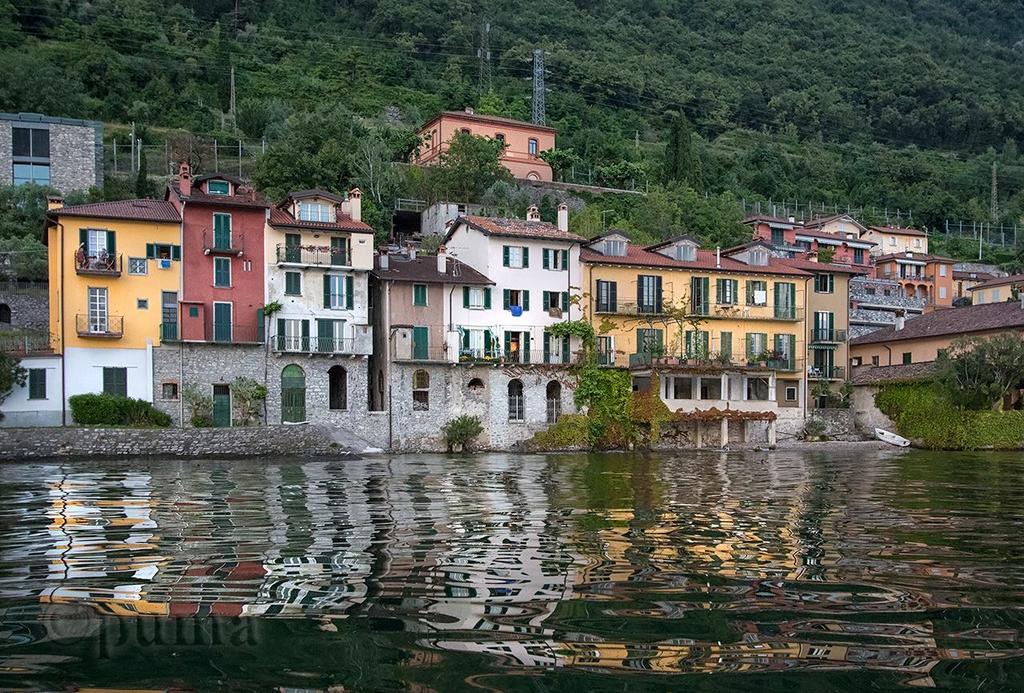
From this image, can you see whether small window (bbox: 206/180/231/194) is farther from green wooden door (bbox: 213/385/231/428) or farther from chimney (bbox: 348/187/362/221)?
green wooden door (bbox: 213/385/231/428)

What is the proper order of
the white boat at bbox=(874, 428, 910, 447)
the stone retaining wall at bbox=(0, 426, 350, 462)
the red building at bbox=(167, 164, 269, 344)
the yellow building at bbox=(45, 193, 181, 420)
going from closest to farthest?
the stone retaining wall at bbox=(0, 426, 350, 462)
the yellow building at bbox=(45, 193, 181, 420)
the red building at bbox=(167, 164, 269, 344)
the white boat at bbox=(874, 428, 910, 447)

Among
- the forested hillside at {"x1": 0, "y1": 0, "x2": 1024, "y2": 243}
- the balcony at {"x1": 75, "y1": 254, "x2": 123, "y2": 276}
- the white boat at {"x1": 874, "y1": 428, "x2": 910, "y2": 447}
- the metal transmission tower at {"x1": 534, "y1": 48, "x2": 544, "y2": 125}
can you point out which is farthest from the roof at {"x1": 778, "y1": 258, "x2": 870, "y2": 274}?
the balcony at {"x1": 75, "y1": 254, "x2": 123, "y2": 276}

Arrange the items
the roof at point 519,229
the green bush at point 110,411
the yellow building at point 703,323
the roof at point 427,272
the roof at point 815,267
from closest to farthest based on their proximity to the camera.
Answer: the green bush at point 110,411, the roof at point 427,272, the roof at point 519,229, the yellow building at point 703,323, the roof at point 815,267

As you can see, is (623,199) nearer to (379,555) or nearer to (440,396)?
(440,396)

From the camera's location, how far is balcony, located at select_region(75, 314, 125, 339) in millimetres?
46625

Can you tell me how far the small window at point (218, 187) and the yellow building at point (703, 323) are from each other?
18.8 m

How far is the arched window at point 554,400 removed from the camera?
54.2 meters

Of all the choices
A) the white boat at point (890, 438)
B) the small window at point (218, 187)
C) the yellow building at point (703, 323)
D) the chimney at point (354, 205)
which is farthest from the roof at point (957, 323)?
the small window at point (218, 187)

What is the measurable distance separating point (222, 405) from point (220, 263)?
22.6ft

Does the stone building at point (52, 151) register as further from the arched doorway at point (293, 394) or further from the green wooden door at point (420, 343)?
the green wooden door at point (420, 343)

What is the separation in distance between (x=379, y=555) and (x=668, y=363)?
43563mm

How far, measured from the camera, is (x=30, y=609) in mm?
9445

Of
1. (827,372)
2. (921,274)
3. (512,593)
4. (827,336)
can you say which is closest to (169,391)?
(827,372)

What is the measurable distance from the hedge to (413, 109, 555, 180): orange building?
3726 centimetres
